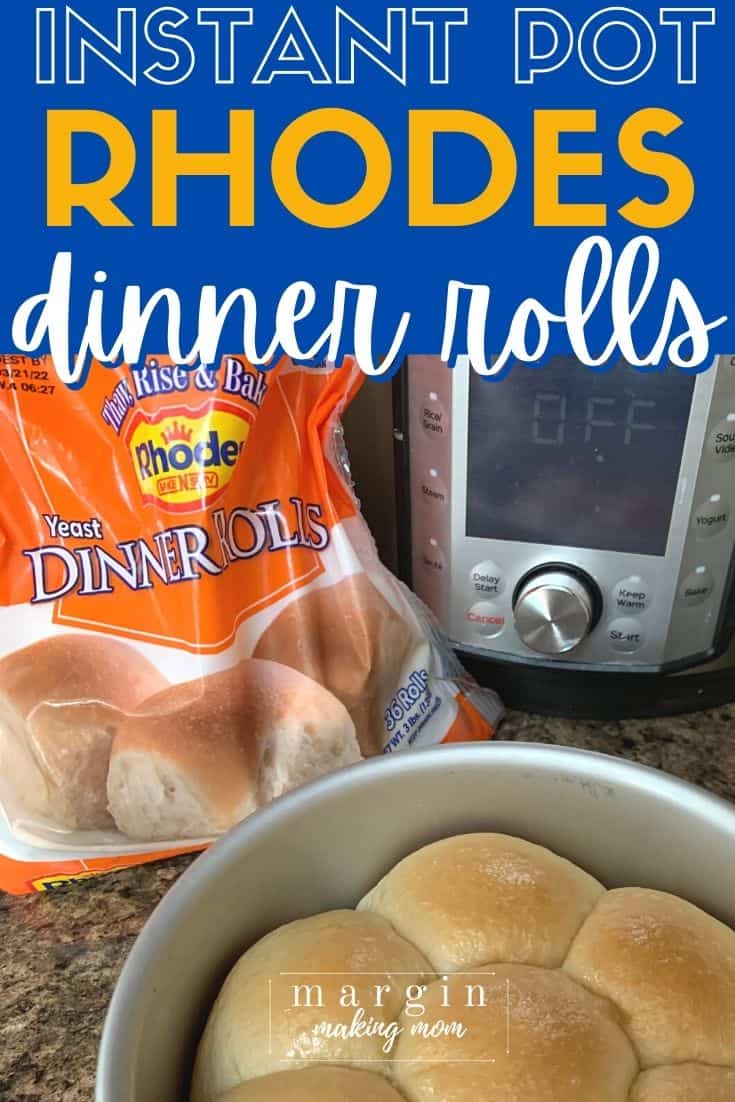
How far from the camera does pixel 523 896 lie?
16.5 inches

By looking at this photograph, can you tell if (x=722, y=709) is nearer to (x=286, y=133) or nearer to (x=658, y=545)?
(x=658, y=545)

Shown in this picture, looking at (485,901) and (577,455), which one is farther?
(577,455)

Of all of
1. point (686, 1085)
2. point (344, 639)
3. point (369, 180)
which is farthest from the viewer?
point (344, 639)

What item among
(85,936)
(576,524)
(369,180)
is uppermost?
(369,180)

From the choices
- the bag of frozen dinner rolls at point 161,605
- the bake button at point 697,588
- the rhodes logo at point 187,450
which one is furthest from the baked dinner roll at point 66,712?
the bake button at point 697,588

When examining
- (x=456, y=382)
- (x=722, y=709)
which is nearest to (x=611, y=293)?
(x=456, y=382)

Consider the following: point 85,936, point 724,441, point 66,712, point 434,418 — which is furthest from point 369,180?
point 85,936

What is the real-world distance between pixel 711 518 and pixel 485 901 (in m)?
0.27

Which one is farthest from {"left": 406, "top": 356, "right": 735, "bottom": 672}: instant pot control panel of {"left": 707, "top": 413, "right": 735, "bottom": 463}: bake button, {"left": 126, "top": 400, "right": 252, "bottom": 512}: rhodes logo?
{"left": 126, "top": 400, "right": 252, "bottom": 512}: rhodes logo

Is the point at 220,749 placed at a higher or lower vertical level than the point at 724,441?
lower

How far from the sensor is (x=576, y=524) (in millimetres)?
566

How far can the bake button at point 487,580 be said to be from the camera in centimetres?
60

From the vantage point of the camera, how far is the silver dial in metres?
0.57

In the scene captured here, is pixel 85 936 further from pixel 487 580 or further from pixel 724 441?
pixel 724 441
